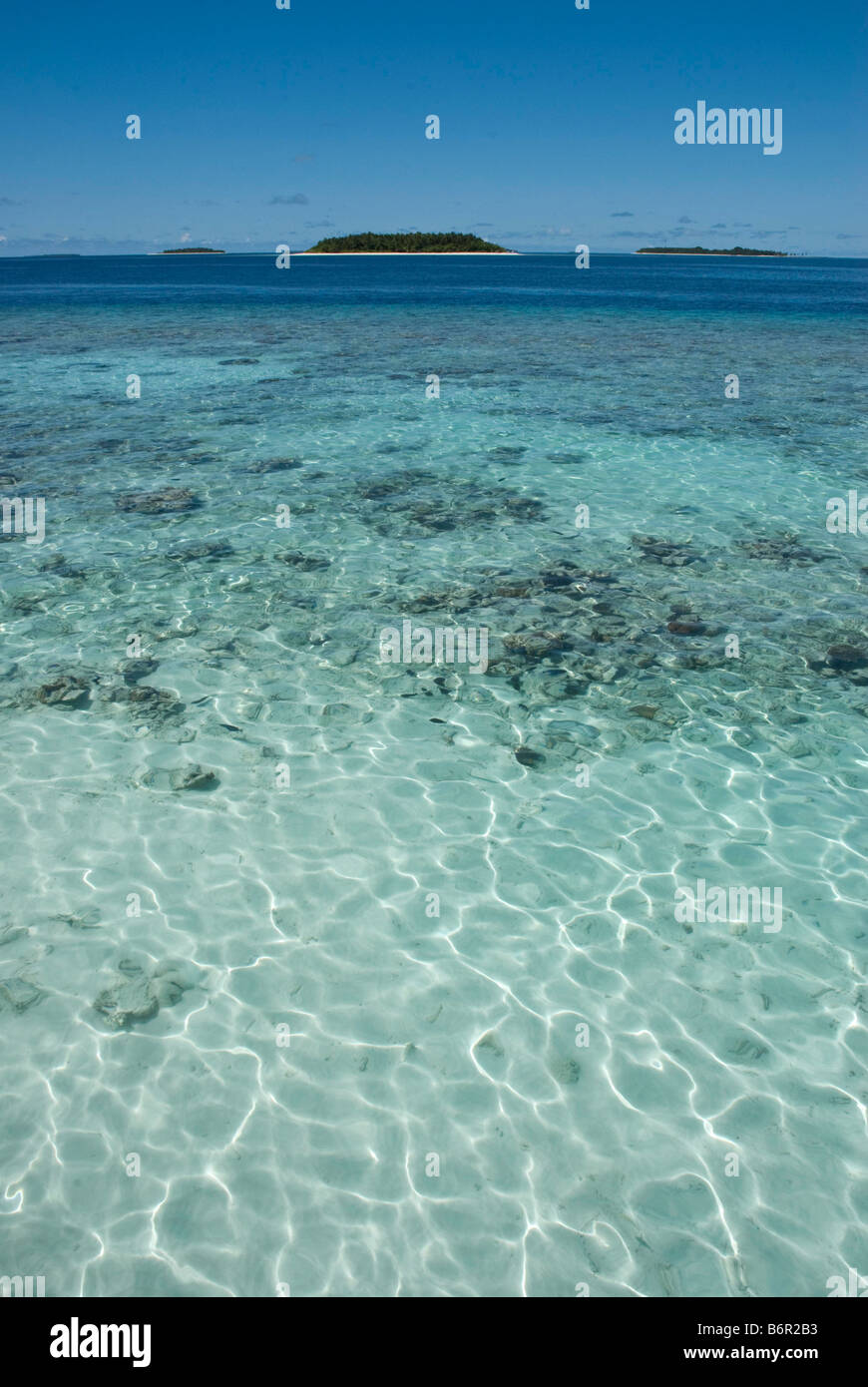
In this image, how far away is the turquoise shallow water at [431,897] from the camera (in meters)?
4.79

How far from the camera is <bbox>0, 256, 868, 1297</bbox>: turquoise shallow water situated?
15.7 feet

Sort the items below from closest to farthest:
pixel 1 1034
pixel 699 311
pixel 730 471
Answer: pixel 1 1034, pixel 730 471, pixel 699 311

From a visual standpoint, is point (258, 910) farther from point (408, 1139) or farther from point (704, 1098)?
point (704, 1098)

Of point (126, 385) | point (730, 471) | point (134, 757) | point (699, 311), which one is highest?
point (699, 311)

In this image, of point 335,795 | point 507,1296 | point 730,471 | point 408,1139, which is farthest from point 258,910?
point 730,471

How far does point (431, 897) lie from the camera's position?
7000 mm

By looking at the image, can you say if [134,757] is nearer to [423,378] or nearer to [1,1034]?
[1,1034]

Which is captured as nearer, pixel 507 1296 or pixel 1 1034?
pixel 507 1296

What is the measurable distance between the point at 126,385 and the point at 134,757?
23447 millimetres

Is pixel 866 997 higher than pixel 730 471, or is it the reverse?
pixel 730 471

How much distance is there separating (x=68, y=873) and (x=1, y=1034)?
1.62 metres
